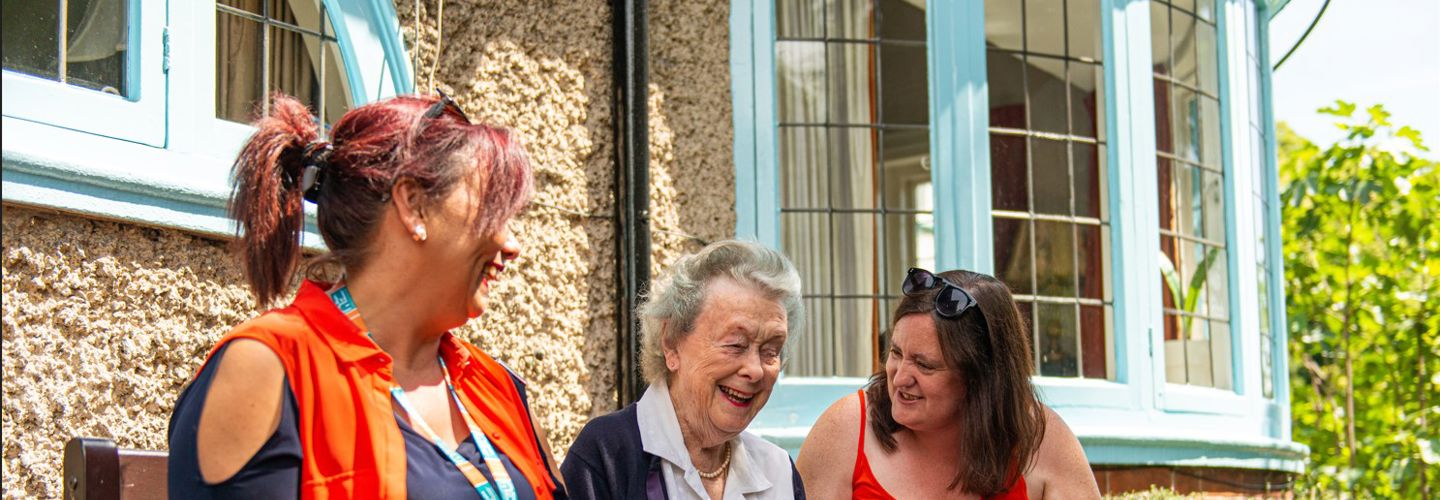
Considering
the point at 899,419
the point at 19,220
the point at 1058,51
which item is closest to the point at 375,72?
the point at 19,220

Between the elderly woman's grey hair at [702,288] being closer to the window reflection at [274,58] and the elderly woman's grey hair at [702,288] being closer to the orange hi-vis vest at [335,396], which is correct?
the orange hi-vis vest at [335,396]

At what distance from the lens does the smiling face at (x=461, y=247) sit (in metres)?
2.27

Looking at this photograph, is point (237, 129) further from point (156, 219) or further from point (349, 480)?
point (349, 480)

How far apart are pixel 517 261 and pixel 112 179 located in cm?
158

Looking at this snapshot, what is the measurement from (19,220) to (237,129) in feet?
2.54

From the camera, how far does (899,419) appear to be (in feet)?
11.9

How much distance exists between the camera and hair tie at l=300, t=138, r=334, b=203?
222 cm

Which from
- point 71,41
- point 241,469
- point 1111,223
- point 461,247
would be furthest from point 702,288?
point 1111,223

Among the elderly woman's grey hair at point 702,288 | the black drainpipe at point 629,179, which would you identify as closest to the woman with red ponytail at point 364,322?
the elderly woman's grey hair at point 702,288

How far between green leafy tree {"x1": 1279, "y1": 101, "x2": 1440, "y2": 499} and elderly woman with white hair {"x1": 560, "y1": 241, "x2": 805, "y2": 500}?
6501 mm

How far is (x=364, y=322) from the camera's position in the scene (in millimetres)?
2281

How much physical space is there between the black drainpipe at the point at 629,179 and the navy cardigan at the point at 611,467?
2134 mm

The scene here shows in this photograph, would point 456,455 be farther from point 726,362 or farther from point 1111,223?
point 1111,223

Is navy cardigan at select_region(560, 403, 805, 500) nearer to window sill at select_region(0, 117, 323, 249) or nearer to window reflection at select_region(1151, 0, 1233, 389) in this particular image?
window sill at select_region(0, 117, 323, 249)
